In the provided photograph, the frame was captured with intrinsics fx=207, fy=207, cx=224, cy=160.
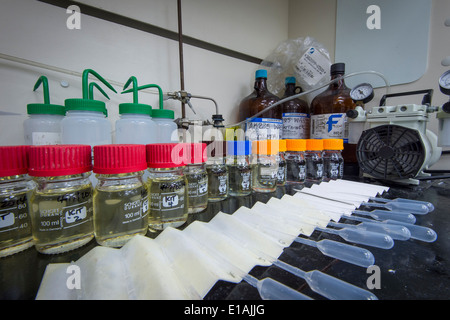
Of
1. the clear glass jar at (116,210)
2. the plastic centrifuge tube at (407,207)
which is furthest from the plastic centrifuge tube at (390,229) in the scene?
the clear glass jar at (116,210)

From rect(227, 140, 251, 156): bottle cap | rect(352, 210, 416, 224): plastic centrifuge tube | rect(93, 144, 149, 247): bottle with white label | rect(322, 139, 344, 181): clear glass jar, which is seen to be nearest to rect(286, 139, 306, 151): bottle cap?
rect(322, 139, 344, 181): clear glass jar

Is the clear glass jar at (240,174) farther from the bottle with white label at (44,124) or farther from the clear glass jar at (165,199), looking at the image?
the bottle with white label at (44,124)

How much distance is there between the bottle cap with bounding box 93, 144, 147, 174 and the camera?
0.35 m

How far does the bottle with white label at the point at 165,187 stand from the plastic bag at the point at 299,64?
0.98 meters

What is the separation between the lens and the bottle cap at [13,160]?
0.33 metres

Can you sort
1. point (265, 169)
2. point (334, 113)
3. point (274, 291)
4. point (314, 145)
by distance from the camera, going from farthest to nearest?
point (334, 113) < point (314, 145) < point (265, 169) < point (274, 291)

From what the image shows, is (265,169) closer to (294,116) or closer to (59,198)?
(294,116)

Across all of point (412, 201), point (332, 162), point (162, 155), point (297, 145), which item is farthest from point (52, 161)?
point (332, 162)

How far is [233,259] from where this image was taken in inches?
12.7

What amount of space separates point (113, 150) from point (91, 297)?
210mm

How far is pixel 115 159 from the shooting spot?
353 millimetres

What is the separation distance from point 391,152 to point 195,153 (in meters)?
0.74

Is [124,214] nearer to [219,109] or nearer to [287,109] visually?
[219,109]
